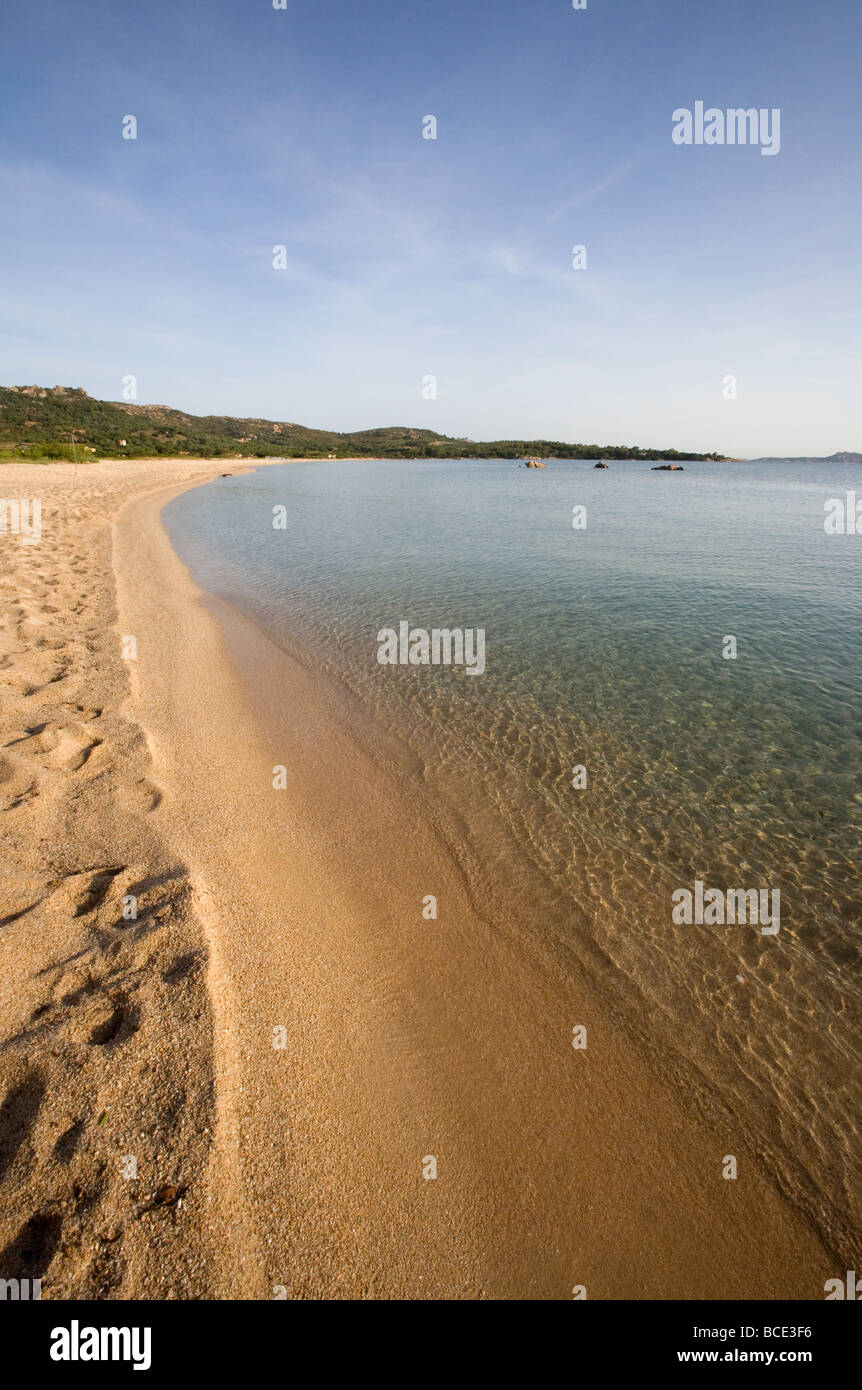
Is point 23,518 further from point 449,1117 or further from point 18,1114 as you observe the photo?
point 449,1117

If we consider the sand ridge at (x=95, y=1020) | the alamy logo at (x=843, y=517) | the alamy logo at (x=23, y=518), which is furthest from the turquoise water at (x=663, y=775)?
the alamy logo at (x=843, y=517)

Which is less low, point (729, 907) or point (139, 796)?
point (139, 796)

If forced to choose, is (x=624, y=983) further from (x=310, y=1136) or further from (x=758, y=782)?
(x=758, y=782)

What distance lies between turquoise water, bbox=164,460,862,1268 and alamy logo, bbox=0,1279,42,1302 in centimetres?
461

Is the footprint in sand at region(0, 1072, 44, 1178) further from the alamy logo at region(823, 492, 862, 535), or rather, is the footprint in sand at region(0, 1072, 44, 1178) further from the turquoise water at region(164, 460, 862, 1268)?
the alamy logo at region(823, 492, 862, 535)

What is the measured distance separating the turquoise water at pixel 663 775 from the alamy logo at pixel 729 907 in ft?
0.40

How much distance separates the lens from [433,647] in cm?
1465

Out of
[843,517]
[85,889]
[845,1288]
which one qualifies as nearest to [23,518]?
[85,889]

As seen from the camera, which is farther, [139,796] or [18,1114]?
[139,796]

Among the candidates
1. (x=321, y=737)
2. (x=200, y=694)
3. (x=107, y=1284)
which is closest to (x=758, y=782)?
(x=321, y=737)

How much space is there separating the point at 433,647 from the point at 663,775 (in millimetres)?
7235

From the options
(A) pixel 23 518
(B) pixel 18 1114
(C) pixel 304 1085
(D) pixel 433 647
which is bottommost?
(C) pixel 304 1085
